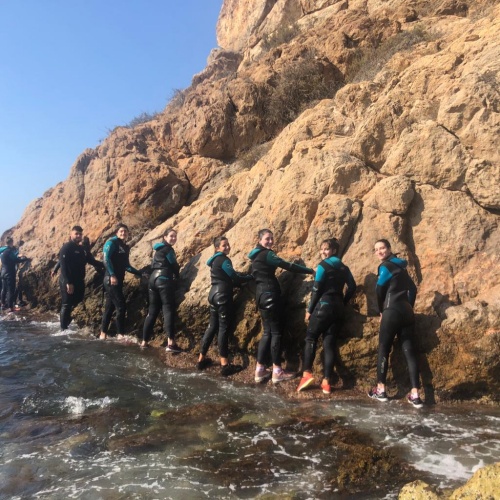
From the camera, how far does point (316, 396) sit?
221 inches

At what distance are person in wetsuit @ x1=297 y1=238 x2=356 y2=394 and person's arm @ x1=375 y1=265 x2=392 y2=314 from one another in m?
0.43

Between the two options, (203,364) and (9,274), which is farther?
(9,274)

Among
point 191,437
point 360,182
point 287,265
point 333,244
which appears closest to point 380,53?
point 360,182

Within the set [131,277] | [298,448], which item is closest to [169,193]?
[131,277]

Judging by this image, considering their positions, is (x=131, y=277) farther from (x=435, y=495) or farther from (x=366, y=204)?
(x=435, y=495)

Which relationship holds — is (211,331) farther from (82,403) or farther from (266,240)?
(82,403)

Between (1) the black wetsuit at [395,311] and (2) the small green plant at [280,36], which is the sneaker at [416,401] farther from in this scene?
(2) the small green plant at [280,36]

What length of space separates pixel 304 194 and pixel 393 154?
5.38 ft

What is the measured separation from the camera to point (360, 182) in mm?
7141

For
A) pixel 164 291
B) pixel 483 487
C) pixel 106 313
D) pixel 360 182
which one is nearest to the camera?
pixel 483 487

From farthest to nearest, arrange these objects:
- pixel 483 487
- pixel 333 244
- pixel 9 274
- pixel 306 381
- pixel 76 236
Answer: pixel 9 274
pixel 76 236
pixel 333 244
pixel 306 381
pixel 483 487

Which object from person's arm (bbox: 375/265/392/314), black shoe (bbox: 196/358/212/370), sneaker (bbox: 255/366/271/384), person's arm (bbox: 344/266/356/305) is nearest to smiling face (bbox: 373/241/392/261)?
person's arm (bbox: 375/265/392/314)

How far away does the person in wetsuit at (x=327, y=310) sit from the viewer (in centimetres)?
581

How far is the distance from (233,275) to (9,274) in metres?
9.66
